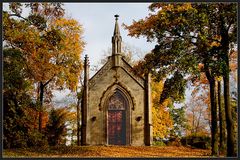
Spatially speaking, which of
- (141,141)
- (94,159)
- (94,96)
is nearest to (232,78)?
(141,141)

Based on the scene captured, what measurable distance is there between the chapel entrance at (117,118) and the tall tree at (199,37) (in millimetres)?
11524

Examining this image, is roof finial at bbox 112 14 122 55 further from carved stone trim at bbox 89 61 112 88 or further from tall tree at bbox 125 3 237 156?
tall tree at bbox 125 3 237 156

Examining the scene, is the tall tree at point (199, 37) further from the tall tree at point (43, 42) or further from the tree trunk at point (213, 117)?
the tall tree at point (43, 42)

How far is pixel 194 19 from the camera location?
18.0 m

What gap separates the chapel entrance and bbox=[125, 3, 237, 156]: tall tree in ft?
37.8

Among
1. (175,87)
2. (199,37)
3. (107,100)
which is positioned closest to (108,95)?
(107,100)

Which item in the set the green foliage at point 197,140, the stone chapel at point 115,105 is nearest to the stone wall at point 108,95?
the stone chapel at point 115,105

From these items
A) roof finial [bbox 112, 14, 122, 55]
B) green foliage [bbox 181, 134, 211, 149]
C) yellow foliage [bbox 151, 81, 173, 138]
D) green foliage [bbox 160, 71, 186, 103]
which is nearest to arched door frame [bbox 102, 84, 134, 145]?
roof finial [bbox 112, 14, 122, 55]

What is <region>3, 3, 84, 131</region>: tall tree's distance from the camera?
1733 centimetres

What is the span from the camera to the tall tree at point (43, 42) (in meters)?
17.3

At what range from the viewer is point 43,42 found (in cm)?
1786

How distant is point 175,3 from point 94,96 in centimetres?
1380

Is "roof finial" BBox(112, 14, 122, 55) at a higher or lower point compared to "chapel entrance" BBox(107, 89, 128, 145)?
higher

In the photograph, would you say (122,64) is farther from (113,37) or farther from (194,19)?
(194,19)
